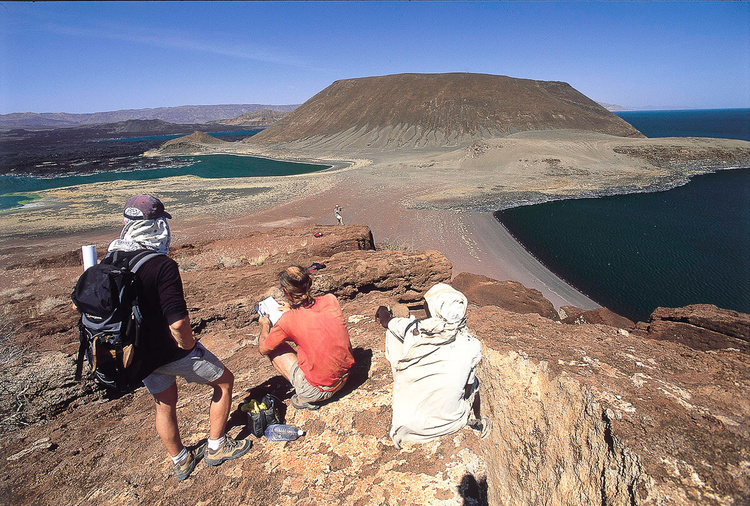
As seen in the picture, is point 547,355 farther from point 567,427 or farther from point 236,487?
point 236,487

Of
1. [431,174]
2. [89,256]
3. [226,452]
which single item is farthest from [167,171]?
[226,452]

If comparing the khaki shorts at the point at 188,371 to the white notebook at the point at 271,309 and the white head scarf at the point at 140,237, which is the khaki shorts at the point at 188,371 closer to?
the white notebook at the point at 271,309

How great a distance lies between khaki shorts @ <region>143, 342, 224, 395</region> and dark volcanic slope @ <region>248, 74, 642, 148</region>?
181 feet

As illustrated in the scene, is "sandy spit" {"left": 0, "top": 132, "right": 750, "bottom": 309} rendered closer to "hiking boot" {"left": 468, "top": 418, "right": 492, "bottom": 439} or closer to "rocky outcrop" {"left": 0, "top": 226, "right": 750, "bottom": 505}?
"rocky outcrop" {"left": 0, "top": 226, "right": 750, "bottom": 505}

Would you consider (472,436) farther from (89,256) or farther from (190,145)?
(190,145)

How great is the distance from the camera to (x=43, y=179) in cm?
4134

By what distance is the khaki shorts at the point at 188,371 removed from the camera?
90.0 inches

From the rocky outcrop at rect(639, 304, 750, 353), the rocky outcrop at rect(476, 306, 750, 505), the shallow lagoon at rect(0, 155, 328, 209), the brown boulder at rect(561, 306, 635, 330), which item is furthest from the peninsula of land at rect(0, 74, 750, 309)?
the rocky outcrop at rect(476, 306, 750, 505)

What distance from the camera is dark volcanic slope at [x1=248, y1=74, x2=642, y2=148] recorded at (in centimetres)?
5719

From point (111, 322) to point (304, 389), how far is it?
142 centimetres

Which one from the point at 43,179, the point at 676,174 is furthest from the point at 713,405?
the point at 43,179

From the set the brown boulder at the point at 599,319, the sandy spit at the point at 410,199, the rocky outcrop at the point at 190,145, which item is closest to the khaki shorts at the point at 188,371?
the brown boulder at the point at 599,319

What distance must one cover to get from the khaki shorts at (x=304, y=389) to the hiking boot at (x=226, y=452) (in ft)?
1.64

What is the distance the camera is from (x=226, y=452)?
2.58 metres
